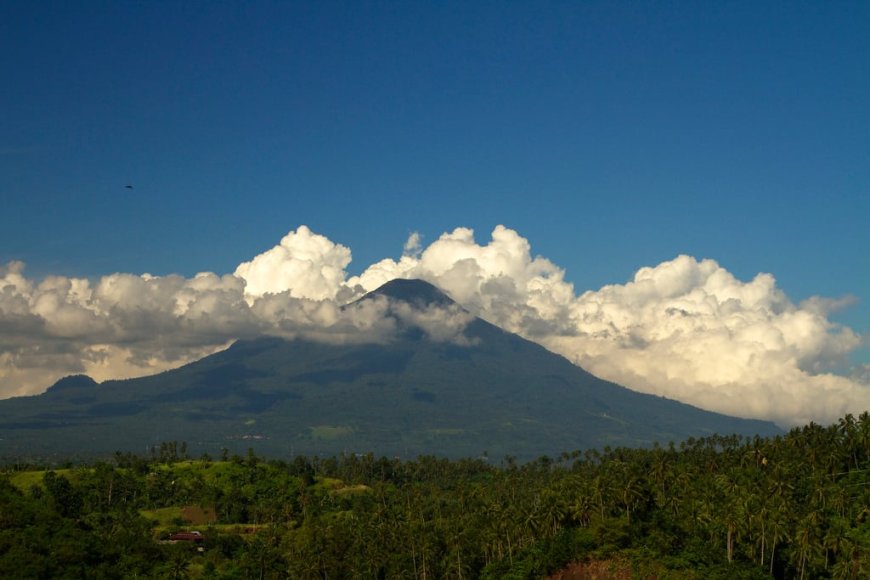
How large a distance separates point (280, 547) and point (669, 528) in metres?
70.6

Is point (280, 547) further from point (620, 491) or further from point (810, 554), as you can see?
point (810, 554)

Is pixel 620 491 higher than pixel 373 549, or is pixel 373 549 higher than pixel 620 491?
pixel 620 491

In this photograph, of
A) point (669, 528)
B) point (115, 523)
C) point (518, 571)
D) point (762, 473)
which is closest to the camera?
point (518, 571)

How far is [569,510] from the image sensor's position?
148 meters

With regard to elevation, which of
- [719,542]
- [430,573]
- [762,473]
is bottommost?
[430,573]

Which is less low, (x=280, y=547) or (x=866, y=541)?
(x=866, y=541)

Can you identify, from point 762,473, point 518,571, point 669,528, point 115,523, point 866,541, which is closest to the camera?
point 866,541

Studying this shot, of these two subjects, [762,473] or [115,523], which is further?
[115,523]

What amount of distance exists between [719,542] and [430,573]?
154 ft

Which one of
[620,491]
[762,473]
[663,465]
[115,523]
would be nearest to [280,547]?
→ [115,523]

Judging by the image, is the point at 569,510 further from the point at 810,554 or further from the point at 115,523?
the point at 115,523

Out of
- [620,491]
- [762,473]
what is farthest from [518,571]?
[762,473]

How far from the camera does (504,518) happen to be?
144875mm

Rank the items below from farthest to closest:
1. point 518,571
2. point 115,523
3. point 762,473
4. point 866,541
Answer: point 115,523, point 762,473, point 518,571, point 866,541
